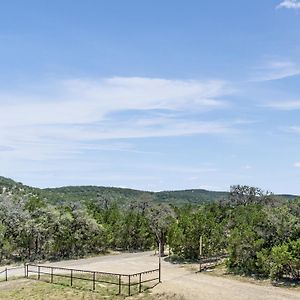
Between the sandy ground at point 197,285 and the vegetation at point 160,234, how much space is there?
2703 mm

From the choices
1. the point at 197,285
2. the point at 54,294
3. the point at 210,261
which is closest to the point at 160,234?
the point at 210,261

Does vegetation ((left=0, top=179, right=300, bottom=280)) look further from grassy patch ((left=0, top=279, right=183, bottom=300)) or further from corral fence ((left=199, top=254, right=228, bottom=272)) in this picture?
grassy patch ((left=0, top=279, right=183, bottom=300))

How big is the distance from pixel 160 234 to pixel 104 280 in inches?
827

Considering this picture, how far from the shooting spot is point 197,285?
3006cm

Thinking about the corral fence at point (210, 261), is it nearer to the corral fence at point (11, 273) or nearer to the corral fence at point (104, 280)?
the corral fence at point (104, 280)

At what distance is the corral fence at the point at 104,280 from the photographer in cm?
2887

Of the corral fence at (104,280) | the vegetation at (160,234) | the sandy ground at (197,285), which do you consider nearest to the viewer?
the sandy ground at (197,285)

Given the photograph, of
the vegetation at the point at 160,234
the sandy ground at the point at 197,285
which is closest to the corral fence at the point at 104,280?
the sandy ground at the point at 197,285

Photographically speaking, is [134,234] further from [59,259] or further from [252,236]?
[252,236]

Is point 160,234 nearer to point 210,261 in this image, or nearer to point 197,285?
point 210,261

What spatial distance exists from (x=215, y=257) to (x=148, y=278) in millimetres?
11934

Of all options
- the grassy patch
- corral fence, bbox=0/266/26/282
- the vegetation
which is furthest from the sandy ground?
the vegetation

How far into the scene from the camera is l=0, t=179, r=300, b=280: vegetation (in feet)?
110

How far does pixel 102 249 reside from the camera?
5134 cm
